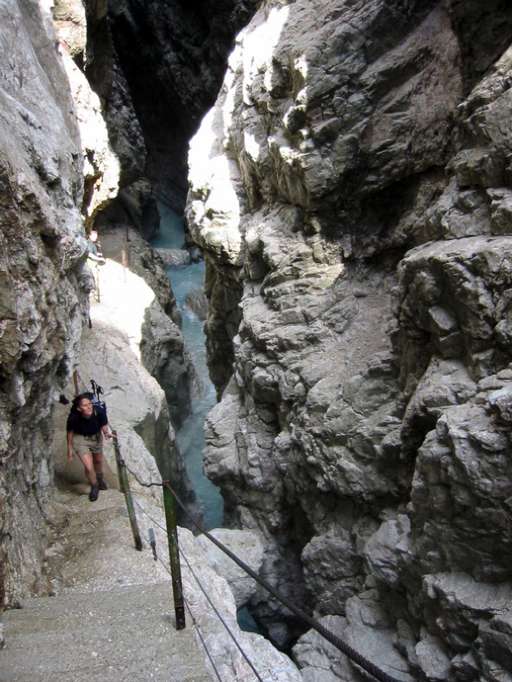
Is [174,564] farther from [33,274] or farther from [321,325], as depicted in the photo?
[321,325]

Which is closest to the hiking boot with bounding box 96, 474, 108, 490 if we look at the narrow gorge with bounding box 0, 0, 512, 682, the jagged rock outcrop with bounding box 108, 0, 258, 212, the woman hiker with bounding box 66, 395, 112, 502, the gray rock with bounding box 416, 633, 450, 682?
the woman hiker with bounding box 66, 395, 112, 502

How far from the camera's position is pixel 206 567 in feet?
20.6

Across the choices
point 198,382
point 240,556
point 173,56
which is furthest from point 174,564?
point 173,56

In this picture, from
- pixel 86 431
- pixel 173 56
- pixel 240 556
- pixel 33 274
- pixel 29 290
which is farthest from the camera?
pixel 173 56

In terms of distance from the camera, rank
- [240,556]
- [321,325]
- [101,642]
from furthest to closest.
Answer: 1. [240,556]
2. [321,325]
3. [101,642]

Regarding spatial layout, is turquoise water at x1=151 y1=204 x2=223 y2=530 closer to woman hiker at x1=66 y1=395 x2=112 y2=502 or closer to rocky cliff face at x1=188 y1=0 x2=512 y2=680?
rocky cliff face at x1=188 y1=0 x2=512 y2=680

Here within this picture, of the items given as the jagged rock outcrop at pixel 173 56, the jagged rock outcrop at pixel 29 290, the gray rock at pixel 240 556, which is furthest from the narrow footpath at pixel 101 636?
the jagged rock outcrop at pixel 173 56

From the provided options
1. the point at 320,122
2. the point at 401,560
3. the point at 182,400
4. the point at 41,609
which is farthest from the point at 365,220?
the point at 182,400

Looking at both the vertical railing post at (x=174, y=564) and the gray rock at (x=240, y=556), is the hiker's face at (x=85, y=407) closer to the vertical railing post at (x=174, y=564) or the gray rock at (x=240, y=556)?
the vertical railing post at (x=174, y=564)

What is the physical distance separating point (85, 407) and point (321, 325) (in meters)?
4.64

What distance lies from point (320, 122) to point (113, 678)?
9.03 meters

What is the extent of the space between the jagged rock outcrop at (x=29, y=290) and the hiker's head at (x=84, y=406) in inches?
16.1

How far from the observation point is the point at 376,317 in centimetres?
902

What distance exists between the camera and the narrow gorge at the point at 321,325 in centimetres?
528
